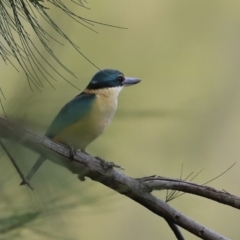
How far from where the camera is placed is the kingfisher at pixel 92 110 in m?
0.47

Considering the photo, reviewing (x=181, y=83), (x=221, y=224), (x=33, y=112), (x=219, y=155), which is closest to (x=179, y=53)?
(x=181, y=83)

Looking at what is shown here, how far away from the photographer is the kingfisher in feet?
1.56

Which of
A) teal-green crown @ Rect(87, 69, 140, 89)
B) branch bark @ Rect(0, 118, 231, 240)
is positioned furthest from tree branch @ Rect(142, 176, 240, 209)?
teal-green crown @ Rect(87, 69, 140, 89)

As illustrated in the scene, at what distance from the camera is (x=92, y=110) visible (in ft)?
2.53

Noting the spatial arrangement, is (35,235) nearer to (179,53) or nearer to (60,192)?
(60,192)

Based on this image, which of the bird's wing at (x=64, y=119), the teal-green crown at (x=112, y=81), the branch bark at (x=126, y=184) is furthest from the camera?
the teal-green crown at (x=112, y=81)

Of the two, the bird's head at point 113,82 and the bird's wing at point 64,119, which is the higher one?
the bird's wing at point 64,119

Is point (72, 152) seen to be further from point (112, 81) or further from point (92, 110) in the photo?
point (112, 81)

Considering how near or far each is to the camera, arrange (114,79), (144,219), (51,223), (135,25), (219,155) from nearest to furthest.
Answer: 1. (51,223)
2. (114,79)
3. (144,219)
4. (135,25)
5. (219,155)

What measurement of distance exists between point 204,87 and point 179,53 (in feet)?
0.41

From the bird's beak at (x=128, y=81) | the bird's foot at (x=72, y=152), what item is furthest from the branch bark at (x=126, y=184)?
the bird's beak at (x=128, y=81)

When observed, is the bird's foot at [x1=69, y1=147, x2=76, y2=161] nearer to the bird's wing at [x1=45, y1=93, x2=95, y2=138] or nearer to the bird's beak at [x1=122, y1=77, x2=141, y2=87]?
the bird's wing at [x1=45, y1=93, x2=95, y2=138]

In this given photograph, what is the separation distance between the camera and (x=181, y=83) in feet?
5.05

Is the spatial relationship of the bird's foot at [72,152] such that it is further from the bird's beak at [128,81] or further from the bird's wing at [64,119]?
the bird's beak at [128,81]
